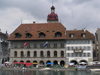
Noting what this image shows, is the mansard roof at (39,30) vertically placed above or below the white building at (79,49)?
above

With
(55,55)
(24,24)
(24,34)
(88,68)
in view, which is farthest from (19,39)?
(88,68)

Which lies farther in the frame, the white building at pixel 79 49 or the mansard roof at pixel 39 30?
the mansard roof at pixel 39 30

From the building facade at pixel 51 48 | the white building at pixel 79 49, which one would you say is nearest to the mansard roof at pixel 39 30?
the building facade at pixel 51 48

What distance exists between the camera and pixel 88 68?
230 ft

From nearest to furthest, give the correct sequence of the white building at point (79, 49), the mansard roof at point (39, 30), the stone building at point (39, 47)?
the white building at point (79, 49)
the stone building at point (39, 47)
the mansard roof at point (39, 30)

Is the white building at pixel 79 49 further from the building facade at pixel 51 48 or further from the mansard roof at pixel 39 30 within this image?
the mansard roof at pixel 39 30

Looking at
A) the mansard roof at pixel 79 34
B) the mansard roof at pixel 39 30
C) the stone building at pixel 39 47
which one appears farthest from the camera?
the mansard roof at pixel 39 30

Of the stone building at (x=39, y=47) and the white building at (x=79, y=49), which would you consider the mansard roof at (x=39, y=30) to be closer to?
the stone building at (x=39, y=47)

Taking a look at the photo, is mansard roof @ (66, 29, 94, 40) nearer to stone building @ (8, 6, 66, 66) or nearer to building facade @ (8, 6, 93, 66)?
building facade @ (8, 6, 93, 66)

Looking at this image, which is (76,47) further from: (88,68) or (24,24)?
(24,24)

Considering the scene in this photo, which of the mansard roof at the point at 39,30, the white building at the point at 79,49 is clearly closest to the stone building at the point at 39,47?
the mansard roof at the point at 39,30

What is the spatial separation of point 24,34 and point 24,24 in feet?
24.0

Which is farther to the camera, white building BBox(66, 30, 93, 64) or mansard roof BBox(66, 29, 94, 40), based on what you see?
mansard roof BBox(66, 29, 94, 40)

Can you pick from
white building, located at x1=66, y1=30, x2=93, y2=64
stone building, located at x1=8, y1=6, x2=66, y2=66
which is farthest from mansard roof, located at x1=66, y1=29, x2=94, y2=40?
stone building, located at x1=8, y1=6, x2=66, y2=66
